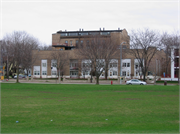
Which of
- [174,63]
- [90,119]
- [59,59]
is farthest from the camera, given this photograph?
[59,59]

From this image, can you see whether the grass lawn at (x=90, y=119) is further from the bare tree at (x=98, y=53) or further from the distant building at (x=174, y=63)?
the distant building at (x=174, y=63)

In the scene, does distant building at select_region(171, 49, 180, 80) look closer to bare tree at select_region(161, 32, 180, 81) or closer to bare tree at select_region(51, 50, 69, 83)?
bare tree at select_region(161, 32, 180, 81)

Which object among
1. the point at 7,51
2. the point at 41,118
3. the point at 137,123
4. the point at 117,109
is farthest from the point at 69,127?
the point at 7,51

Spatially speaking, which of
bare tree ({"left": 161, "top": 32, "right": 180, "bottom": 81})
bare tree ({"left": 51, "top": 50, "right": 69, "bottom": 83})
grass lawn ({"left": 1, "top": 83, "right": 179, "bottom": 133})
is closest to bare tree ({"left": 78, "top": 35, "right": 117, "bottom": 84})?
bare tree ({"left": 161, "top": 32, "right": 180, "bottom": 81})

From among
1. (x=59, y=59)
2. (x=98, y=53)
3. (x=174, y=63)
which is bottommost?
(x=174, y=63)

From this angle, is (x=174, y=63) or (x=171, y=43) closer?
(x=171, y=43)

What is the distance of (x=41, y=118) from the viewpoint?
47.2ft

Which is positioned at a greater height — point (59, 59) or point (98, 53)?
point (59, 59)

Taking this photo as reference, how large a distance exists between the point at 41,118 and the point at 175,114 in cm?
855

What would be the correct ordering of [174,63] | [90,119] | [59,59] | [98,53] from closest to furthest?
[90,119], [98,53], [174,63], [59,59]

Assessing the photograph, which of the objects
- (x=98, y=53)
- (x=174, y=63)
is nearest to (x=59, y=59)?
(x=98, y=53)

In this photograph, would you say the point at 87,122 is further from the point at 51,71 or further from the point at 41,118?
the point at 51,71

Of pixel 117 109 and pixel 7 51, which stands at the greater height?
pixel 7 51

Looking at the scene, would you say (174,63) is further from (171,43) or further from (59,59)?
(59,59)
